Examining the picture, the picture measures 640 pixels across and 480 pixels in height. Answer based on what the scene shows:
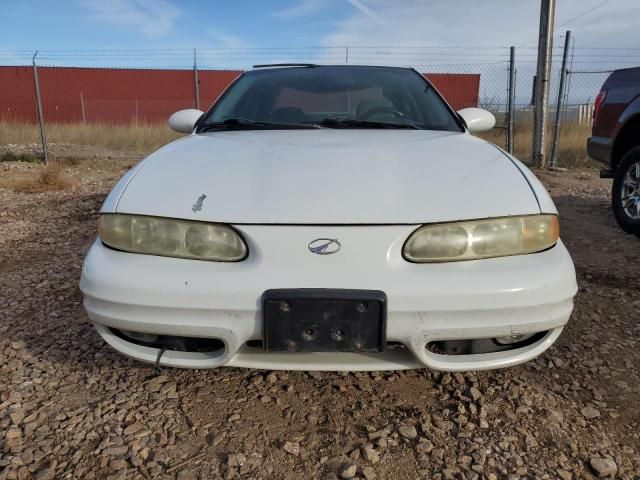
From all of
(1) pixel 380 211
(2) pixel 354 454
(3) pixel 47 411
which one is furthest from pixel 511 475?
(3) pixel 47 411

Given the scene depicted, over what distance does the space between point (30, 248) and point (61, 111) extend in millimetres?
19031

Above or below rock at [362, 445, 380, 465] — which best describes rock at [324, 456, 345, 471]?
below

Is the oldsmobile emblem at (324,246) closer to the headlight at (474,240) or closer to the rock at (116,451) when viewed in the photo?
the headlight at (474,240)

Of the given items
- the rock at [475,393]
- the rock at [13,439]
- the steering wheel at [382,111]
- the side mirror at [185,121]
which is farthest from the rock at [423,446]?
the side mirror at [185,121]

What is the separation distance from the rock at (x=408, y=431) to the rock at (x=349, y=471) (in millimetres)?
235

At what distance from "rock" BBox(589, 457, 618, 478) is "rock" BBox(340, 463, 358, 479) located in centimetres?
75

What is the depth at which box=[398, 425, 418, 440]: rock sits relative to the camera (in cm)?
179

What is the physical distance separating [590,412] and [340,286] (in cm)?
112

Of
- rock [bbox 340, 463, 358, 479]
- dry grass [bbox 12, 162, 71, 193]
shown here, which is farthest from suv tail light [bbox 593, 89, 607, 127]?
dry grass [bbox 12, 162, 71, 193]

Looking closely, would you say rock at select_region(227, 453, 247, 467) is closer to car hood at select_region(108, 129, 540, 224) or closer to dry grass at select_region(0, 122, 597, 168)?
car hood at select_region(108, 129, 540, 224)

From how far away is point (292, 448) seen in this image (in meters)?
1.74

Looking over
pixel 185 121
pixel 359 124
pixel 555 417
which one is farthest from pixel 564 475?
pixel 185 121

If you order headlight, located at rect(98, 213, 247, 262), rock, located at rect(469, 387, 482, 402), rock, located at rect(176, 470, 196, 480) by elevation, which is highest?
headlight, located at rect(98, 213, 247, 262)

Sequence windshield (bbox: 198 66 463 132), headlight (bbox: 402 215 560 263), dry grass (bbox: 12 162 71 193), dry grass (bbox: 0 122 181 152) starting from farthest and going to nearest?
dry grass (bbox: 0 122 181 152)
dry grass (bbox: 12 162 71 193)
windshield (bbox: 198 66 463 132)
headlight (bbox: 402 215 560 263)
